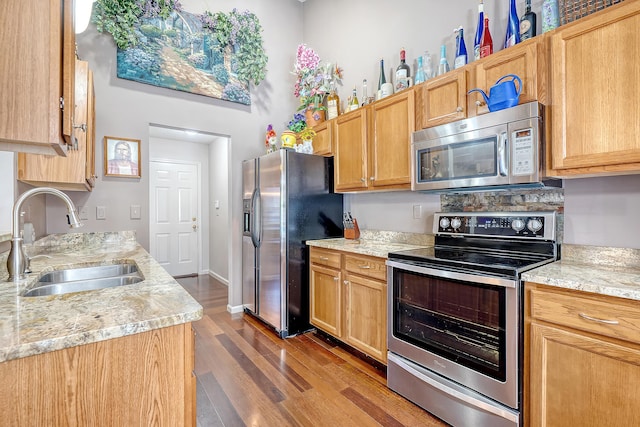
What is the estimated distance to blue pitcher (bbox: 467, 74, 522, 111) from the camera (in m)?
1.69

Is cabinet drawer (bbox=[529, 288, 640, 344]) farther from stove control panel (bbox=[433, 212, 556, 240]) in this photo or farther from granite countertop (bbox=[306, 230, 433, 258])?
granite countertop (bbox=[306, 230, 433, 258])

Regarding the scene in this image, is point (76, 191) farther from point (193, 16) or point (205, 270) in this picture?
point (205, 270)

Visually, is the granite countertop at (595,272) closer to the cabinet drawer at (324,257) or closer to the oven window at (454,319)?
the oven window at (454,319)

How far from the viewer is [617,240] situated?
1641 millimetres

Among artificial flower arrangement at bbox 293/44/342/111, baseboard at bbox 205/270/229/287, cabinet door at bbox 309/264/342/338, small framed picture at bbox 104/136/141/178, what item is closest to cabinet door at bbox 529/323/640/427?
cabinet door at bbox 309/264/342/338

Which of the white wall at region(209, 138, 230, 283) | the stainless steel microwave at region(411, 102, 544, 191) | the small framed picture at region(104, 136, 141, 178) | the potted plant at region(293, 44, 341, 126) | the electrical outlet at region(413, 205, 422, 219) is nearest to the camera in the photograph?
the stainless steel microwave at region(411, 102, 544, 191)

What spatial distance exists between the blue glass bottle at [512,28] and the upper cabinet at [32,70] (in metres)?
2.21

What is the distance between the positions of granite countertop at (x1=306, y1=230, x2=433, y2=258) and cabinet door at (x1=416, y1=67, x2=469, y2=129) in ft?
3.09

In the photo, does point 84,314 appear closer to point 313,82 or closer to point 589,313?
point 589,313

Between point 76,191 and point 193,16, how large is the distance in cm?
216

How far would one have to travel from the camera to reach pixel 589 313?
1279mm

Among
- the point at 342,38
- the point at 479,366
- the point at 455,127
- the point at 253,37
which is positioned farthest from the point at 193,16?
the point at 479,366

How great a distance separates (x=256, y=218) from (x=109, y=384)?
243 cm

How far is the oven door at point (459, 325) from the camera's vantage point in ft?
4.90
